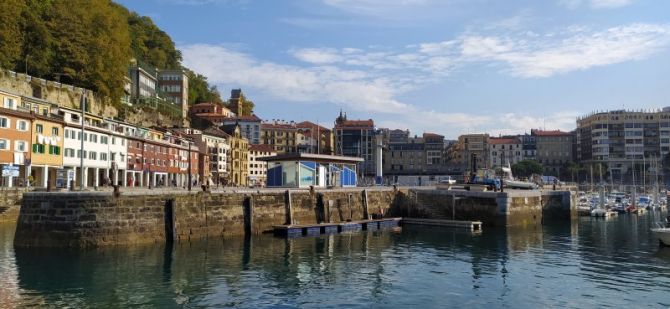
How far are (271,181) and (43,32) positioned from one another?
50387mm

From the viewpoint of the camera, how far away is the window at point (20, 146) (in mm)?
63022

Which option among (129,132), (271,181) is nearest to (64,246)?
(271,181)

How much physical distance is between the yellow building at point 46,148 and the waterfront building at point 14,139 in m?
1.05

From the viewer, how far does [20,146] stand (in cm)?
6359

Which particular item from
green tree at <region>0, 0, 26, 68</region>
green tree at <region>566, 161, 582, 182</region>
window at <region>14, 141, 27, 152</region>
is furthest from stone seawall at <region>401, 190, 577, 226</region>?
green tree at <region>566, 161, 582, 182</region>

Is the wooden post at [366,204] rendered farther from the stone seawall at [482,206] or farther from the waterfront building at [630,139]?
the waterfront building at [630,139]

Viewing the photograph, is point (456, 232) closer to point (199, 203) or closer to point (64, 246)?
point (199, 203)

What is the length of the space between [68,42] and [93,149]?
21541 mm

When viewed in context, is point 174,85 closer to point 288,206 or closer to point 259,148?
point 259,148

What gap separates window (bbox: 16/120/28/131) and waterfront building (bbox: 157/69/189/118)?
82648 millimetres

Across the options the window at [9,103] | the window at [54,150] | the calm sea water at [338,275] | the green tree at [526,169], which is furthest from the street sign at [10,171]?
the green tree at [526,169]

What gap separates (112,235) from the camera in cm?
3819

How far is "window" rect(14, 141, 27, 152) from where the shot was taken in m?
63.0

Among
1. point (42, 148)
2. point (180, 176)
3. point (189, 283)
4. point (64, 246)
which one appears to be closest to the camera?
point (189, 283)
